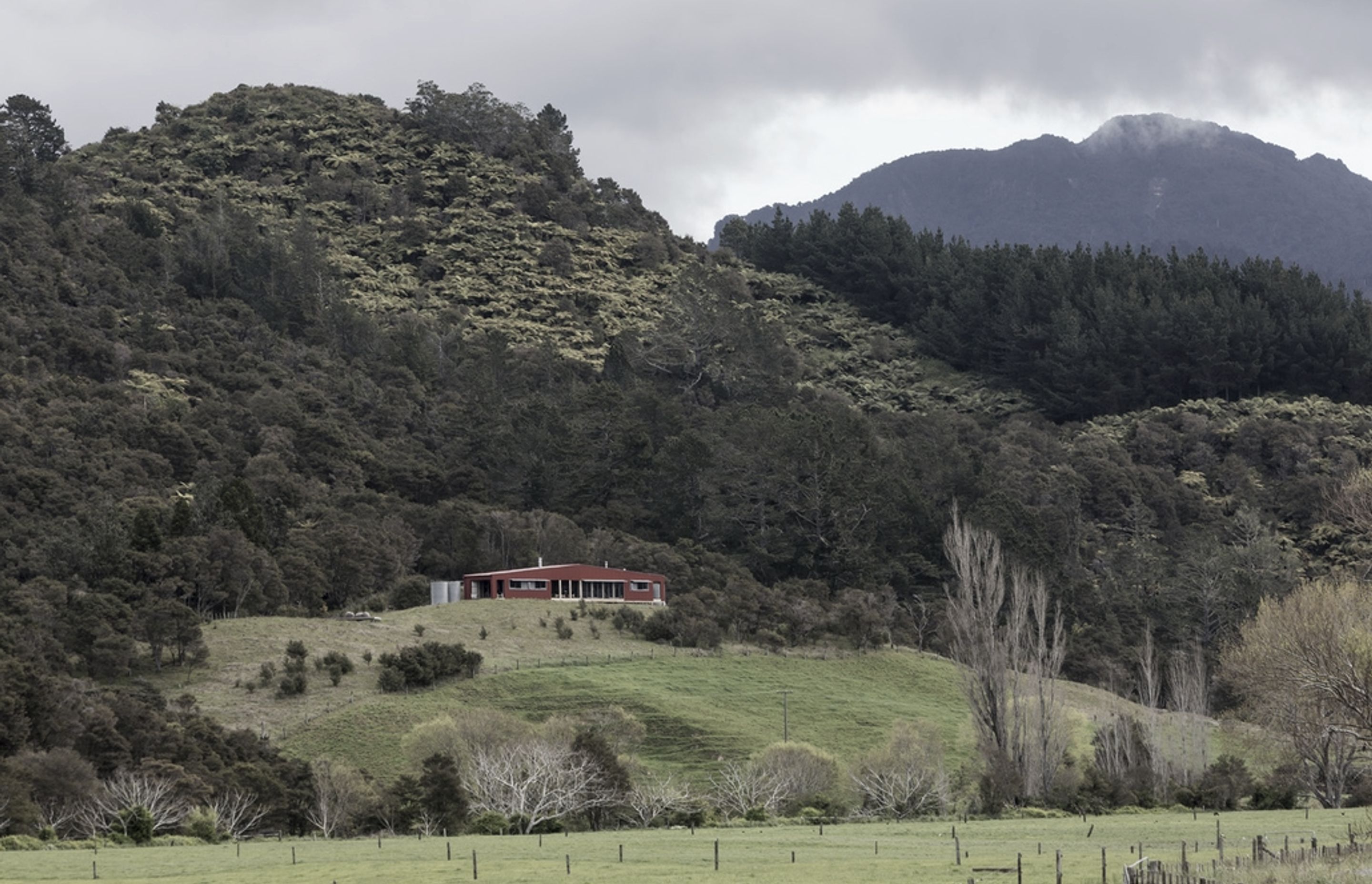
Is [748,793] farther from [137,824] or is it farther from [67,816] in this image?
[67,816]

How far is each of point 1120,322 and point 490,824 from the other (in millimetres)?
99528

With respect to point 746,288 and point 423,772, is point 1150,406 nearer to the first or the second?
point 746,288

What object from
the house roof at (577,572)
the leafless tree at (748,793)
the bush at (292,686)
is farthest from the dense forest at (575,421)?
the leafless tree at (748,793)

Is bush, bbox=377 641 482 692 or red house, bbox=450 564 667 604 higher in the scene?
red house, bbox=450 564 667 604

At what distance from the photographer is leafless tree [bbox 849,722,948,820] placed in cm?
5278

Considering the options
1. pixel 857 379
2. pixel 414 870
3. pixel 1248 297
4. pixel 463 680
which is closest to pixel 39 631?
pixel 463 680

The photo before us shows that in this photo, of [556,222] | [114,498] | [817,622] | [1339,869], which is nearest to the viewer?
Result: [1339,869]

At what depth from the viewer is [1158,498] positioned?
4439 inches

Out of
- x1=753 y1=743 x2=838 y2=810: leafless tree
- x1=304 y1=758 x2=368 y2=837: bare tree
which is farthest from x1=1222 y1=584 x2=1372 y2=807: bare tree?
x1=304 y1=758 x2=368 y2=837: bare tree

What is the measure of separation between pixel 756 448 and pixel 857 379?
41811 mm

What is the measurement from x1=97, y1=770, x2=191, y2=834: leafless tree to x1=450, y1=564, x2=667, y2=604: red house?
38.4m

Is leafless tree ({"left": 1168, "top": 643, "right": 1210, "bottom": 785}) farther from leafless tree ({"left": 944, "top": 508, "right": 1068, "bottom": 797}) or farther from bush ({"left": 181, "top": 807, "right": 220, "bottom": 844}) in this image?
bush ({"left": 181, "top": 807, "right": 220, "bottom": 844})

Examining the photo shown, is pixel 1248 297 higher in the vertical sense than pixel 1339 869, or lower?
higher

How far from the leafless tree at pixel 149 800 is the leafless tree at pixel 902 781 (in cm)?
2257
